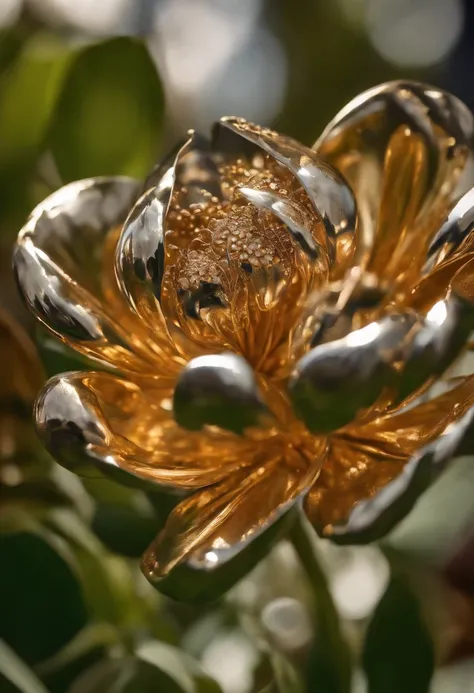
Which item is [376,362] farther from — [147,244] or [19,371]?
[19,371]

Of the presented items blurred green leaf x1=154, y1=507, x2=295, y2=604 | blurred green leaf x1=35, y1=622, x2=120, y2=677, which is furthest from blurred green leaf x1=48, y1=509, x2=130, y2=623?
blurred green leaf x1=154, y1=507, x2=295, y2=604

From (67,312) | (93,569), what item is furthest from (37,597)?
(67,312)

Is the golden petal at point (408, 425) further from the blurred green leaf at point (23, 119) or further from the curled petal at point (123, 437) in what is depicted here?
the blurred green leaf at point (23, 119)

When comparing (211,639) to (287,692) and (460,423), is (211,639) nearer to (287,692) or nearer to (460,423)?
(287,692)

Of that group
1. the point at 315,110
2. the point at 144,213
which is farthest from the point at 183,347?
the point at 315,110

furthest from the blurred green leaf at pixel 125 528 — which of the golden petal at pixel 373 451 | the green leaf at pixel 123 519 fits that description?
the golden petal at pixel 373 451

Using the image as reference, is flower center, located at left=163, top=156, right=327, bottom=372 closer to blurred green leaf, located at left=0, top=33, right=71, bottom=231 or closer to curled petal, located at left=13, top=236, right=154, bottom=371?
curled petal, located at left=13, top=236, right=154, bottom=371
